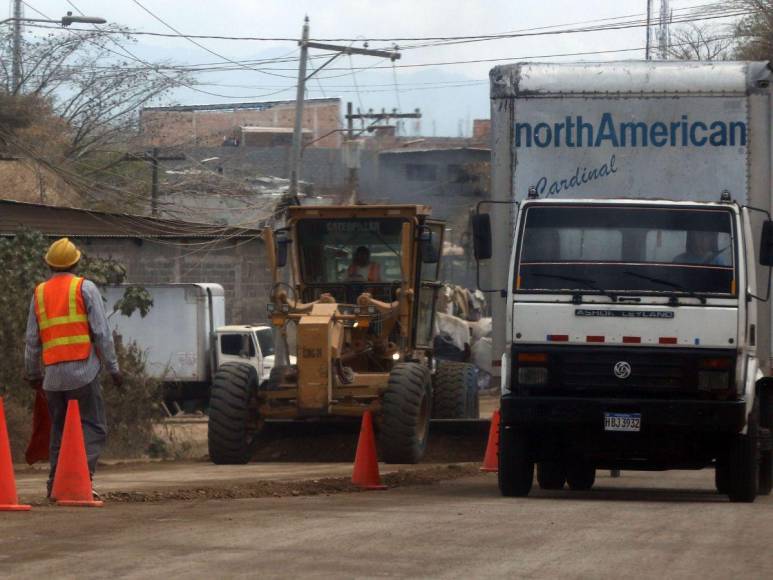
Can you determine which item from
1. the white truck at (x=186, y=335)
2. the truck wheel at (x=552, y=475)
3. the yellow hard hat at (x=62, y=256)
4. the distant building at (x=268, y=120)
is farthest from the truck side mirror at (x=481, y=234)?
the distant building at (x=268, y=120)

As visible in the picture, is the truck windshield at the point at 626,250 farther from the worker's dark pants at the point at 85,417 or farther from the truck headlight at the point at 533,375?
the worker's dark pants at the point at 85,417

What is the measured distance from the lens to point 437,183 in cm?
7350

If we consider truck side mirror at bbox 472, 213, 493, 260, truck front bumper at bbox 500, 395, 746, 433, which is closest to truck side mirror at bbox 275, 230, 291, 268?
truck side mirror at bbox 472, 213, 493, 260

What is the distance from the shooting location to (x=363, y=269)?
17875mm

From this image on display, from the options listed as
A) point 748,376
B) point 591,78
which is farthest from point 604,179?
point 748,376

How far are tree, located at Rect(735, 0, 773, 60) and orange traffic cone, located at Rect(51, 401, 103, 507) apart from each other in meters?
30.4

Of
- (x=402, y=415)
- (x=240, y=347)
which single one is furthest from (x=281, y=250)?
(x=240, y=347)

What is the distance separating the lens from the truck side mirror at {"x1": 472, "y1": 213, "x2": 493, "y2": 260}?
12281 millimetres

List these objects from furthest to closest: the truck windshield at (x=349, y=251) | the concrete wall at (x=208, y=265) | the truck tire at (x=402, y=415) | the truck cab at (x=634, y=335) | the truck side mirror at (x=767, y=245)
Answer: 1. the concrete wall at (x=208, y=265)
2. the truck windshield at (x=349, y=251)
3. the truck tire at (x=402, y=415)
4. the truck side mirror at (x=767, y=245)
5. the truck cab at (x=634, y=335)

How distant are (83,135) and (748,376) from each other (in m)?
34.9

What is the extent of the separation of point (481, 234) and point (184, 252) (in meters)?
27.1

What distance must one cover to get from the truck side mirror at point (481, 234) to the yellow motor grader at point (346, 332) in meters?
4.26

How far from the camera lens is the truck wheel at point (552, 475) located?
13867mm

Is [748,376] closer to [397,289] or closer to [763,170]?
[763,170]
